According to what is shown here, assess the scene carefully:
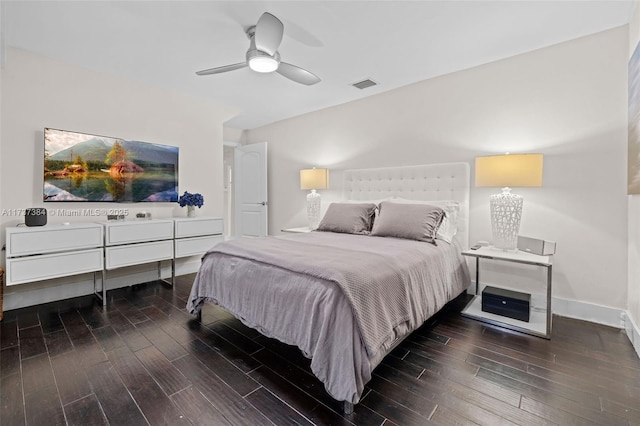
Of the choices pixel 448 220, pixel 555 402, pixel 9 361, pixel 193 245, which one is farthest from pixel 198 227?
pixel 555 402

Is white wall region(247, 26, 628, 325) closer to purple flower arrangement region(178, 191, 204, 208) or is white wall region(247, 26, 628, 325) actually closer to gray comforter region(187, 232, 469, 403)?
gray comforter region(187, 232, 469, 403)

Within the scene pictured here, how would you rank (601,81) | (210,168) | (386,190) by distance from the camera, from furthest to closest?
(210,168) < (386,190) < (601,81)

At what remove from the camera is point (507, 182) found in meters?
2.53

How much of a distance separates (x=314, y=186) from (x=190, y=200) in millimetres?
1730

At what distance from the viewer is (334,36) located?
2570mm

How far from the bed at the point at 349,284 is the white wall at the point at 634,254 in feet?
3.86

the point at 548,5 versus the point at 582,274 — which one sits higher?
the point at 548,5

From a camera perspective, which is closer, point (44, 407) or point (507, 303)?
point (44, 407)

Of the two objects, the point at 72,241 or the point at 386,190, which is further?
the point at 386,190

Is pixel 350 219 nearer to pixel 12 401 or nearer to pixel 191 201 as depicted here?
pixel 191 201

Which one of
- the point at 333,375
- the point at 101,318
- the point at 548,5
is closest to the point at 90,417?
the point at 333,375

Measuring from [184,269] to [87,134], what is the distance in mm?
2004

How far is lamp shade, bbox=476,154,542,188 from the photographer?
2.46 m

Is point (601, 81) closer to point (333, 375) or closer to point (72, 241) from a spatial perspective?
point (333, 375)
